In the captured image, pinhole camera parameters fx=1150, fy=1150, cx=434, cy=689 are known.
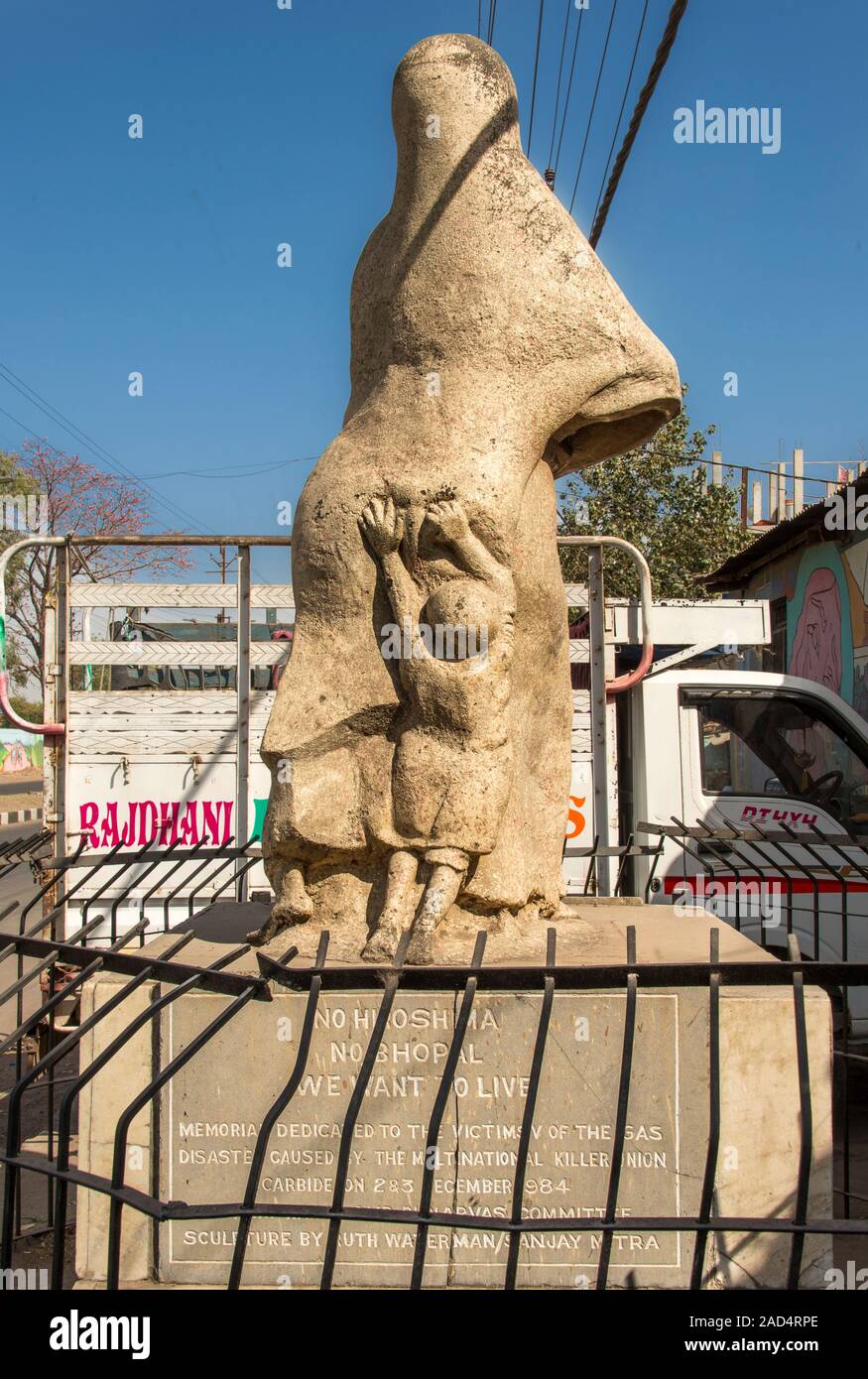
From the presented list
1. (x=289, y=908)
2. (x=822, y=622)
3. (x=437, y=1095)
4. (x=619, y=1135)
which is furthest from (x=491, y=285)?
(x=822, y=622)

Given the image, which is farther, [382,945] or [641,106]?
[641,106]

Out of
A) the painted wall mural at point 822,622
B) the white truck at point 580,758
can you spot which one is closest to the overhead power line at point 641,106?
the white truck at point 580,758

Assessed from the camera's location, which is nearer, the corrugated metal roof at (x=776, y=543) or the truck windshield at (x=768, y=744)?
the truck windshield at (x=768, y=744)

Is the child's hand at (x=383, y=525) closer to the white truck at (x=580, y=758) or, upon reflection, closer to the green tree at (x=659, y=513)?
the white truck at (x=580, y=758)

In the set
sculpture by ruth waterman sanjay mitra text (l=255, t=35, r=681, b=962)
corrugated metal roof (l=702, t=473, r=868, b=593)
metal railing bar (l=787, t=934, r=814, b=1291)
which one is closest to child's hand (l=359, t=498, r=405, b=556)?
sculpture by ruth waterman sanjay mitra text (l=255, t=35, r=681, b=962)

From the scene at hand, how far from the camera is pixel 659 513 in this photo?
51.6ft

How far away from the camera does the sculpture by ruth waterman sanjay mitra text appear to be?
3.46m

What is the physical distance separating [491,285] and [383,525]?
0.90 meters

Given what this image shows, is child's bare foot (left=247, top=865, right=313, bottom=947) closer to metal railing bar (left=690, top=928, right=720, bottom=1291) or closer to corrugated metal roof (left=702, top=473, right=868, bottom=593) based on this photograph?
metal railing bar (left=690, top=928, right=720, bottom=1291)

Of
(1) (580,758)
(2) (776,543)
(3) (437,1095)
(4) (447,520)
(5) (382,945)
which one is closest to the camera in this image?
(3) (437,1095)

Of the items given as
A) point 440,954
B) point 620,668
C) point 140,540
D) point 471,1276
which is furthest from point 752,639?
point 471,1276

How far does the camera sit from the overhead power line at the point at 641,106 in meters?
3.97

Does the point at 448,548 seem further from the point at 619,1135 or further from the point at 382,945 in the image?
the point at 619,1135
